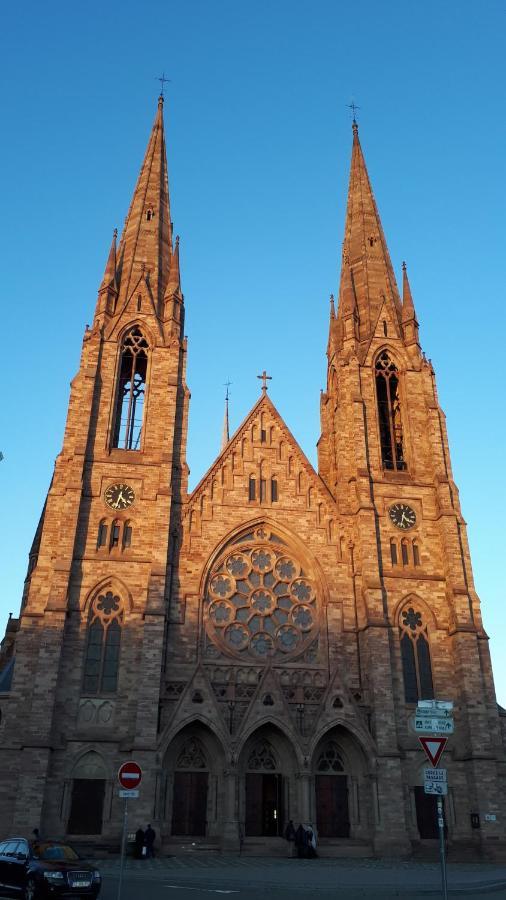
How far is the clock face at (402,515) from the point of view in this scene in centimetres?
3272

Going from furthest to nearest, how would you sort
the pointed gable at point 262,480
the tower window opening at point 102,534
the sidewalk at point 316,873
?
the pointed gable at point 262,480 < the tower window opening at point 102,534 < the sidewalk at point 316,873

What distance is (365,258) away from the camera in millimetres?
41062

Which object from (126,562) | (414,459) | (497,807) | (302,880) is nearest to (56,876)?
(302,880)

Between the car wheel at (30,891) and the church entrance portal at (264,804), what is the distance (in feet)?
44.1

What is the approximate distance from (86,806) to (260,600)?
9.91 metres

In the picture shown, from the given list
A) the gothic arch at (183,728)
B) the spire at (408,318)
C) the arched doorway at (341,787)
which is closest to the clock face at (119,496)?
the gothic arch at (183,728)

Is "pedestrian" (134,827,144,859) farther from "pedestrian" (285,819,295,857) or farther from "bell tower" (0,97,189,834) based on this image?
"pedestrian" (285,819,295,857)

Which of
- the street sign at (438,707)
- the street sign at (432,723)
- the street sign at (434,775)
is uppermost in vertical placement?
the street sign at (438,707)

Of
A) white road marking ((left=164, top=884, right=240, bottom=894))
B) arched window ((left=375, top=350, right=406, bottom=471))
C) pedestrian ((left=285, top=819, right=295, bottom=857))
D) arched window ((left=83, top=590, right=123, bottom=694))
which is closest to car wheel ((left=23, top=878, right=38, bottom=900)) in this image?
white road marking ((left=164, top=884, right=240, bottom=894))

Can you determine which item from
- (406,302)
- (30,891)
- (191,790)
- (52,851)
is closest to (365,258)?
(406,302)

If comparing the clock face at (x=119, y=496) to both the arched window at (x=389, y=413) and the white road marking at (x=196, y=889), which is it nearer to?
the arched window at (x=389, y=413)

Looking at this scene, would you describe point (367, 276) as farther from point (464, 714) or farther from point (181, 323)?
point (464, 714)

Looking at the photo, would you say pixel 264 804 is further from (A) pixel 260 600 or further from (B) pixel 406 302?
(B) pixel 406 302

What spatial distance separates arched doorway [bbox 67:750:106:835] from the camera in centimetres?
2559
